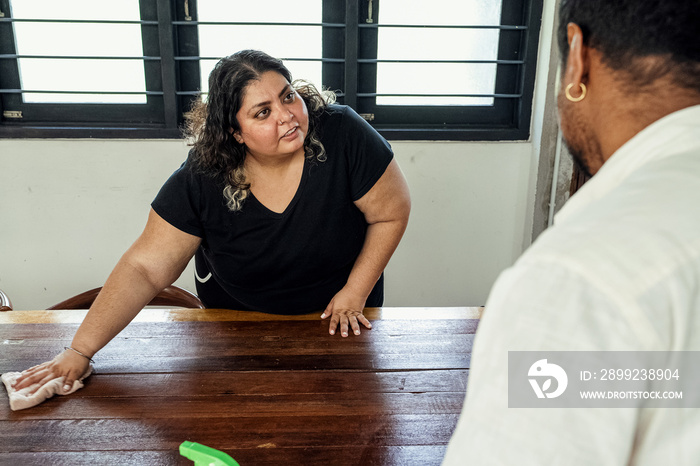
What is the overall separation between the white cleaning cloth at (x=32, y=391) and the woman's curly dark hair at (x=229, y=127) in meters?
0.58

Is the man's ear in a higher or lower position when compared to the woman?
higher

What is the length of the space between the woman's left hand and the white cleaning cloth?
60 centimetres

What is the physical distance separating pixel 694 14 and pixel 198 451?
0.82 m

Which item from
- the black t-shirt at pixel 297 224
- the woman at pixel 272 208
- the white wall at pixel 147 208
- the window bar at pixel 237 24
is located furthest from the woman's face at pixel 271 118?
the white wall at pixel 147 208

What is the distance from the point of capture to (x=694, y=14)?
0.50 meters

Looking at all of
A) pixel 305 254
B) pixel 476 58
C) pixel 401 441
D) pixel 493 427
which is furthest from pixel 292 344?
pixel 476 58

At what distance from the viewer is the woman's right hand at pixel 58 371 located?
48.4 inches

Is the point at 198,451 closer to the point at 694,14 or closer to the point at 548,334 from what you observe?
the point at 548,334

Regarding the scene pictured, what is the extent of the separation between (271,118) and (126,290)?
58 cm

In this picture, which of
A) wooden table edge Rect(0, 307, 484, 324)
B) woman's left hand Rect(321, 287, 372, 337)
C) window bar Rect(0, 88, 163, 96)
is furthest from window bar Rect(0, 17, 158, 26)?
woman's left hand Rect(321, 287, 372, 337)

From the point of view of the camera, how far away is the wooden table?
40.4 inches

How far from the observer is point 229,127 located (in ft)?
5.15

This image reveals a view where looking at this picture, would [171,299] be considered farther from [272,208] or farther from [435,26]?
[435,26]

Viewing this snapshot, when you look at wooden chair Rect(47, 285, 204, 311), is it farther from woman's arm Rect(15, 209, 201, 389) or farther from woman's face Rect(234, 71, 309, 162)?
woman's face Rect(234, 71, 309, 162)
